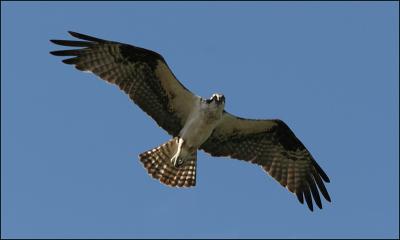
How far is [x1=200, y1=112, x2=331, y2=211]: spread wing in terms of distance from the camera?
16766 millimetres

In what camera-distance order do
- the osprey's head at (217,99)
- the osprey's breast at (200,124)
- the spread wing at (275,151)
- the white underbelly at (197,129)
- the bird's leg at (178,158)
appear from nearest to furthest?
the osprey's head at (217,99), the osprey's breast at (200,124), the white underbelly at (197,129), the bird's leg at (178,158), the spread wing at (275,151)

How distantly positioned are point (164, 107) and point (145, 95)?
0.44 metres

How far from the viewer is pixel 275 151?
56.7ft

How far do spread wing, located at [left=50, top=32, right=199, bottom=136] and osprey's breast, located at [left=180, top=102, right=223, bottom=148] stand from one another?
0.83 feet

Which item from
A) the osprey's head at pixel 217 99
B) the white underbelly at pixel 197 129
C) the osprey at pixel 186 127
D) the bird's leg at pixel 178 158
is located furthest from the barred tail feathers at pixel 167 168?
the osprey's head at pixel 217 99

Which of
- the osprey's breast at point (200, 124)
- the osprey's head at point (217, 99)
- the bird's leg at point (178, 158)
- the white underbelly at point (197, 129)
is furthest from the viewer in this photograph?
the bird's leg at point (178, 158)

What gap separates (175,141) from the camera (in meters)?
16.4

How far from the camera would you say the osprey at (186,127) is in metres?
15.8

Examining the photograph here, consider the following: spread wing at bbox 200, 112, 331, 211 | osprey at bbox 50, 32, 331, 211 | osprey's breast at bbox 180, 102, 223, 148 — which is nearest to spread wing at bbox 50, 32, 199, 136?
osprey at bbox 50, 32, 331, 211

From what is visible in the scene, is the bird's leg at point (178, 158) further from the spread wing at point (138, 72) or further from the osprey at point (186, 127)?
the spread wing at point (138, 72)

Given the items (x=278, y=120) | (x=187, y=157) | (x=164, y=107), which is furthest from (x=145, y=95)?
(x=278, y=120)

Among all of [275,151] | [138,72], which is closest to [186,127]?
[138,72]

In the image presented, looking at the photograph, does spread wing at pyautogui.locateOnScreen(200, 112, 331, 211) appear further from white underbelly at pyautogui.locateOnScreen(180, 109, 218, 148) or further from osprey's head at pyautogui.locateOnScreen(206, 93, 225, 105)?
osprey's head at pyautogui.locateOnScreen(206, 93, 225, 105)

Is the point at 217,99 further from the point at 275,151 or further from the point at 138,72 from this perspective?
the point at 275,151
